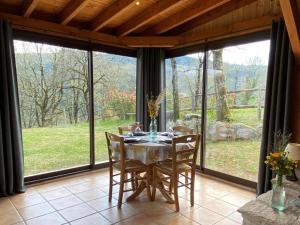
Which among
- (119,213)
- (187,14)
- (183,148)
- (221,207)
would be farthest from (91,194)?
Result: (187,14)

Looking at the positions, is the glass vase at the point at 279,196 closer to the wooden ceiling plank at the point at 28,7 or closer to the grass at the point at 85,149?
the grass at the point at 85,149

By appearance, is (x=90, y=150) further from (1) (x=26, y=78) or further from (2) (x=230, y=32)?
(2) (x=230, y=32)

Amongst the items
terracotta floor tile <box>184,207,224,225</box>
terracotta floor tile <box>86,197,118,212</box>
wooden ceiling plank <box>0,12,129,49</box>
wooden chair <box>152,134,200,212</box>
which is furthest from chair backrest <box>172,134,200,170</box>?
wooden ceiling plank <box>0,12,129,49</box>

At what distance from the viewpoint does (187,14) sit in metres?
3.70

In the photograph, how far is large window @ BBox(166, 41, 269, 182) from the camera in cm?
364

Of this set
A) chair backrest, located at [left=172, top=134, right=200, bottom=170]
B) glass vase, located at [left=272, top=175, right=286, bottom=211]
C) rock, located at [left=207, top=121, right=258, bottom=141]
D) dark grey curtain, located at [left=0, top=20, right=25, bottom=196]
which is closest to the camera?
glass vase, located at [left=272, top=175, right=286, bottom=211]

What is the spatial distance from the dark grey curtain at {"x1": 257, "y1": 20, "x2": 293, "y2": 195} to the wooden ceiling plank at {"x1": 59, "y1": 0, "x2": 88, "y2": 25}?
254 centimetres

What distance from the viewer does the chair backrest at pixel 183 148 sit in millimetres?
2770

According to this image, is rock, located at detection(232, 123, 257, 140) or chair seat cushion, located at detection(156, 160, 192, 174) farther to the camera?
rock, located at detection(232, 123, 257, 140)

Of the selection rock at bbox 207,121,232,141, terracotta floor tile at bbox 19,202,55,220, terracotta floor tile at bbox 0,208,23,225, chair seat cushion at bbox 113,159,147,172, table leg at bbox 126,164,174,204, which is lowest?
terracotta floor tile at bbox 19,202,55,220

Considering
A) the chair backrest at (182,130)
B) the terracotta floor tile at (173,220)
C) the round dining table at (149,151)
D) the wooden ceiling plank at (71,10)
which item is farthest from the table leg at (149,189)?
the wooden ceiling plank at (71,10)

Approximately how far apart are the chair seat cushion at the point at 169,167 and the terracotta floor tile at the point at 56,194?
4.57ft

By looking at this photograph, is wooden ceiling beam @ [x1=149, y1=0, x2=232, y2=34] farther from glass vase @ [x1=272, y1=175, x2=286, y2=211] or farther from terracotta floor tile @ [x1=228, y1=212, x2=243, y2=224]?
terracotta floor tile @ [x1=228, y1=212, x2=243, y2=224]

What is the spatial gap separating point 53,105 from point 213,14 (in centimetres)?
326
